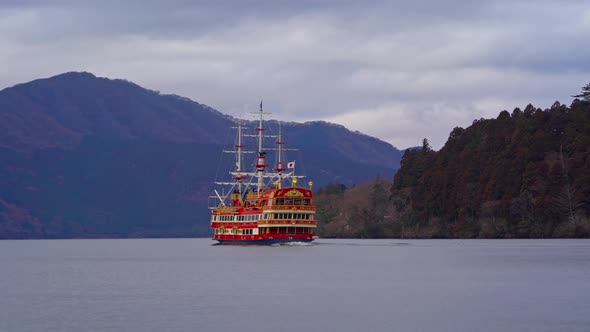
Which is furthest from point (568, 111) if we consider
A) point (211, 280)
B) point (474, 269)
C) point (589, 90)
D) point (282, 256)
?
point (211, 280)

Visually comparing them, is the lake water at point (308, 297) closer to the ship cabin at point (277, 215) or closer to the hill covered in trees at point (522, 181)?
the ship cabin at point (277, 215)

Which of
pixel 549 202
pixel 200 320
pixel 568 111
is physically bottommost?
pixel 200 320

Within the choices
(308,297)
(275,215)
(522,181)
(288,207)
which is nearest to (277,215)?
(275,215)

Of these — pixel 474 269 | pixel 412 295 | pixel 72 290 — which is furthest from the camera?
pixel 474 269

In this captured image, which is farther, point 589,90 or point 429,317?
point 589,90

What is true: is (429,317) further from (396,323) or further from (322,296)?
(322,296)

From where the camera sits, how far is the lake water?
5081 centimetres

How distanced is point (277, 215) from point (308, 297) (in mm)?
77322

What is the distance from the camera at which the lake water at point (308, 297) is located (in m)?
50.8

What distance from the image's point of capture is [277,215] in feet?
464

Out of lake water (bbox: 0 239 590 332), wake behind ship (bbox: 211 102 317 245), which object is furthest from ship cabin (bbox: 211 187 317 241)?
lake water (bbox: 0 239 590 332)

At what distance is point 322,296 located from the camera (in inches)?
2544

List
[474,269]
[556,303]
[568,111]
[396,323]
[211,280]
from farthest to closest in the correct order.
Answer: [568,111]
[474,269]
[211,280]
[556,303]
[396,323]

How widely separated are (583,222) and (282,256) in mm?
63217
